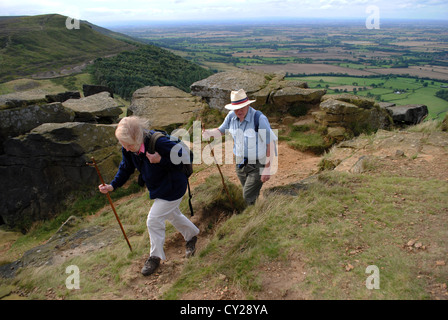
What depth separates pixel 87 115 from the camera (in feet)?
41.4

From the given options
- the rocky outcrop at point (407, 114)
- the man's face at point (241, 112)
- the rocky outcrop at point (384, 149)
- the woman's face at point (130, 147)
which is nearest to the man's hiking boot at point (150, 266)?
the woman's face at point (130, 147)

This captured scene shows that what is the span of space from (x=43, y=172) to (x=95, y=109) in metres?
4.07

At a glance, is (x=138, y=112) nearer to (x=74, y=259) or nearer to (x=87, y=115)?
(x=87, y=115)

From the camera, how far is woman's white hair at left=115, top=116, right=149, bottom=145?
385cm

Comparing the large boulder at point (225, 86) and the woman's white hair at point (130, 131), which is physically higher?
the large boulder at point (225, 86)

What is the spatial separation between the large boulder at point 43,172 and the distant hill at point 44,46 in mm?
48905

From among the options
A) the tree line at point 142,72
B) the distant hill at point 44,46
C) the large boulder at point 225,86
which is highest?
the distant hill at point 44,46

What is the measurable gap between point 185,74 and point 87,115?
41.6 m

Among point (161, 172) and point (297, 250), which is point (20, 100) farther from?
point (297, 250)

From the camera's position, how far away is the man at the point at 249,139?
5.33 metres

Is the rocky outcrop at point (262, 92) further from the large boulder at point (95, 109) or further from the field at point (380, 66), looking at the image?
the field at point (380, 66)

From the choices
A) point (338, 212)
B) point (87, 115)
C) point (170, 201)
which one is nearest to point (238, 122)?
point (170, 201)

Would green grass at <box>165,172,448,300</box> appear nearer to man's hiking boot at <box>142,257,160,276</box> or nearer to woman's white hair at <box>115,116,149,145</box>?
man's hiking boot at <box>142,257,160,276</box>

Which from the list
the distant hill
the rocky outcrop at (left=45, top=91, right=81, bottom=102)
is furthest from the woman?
the distant hill
